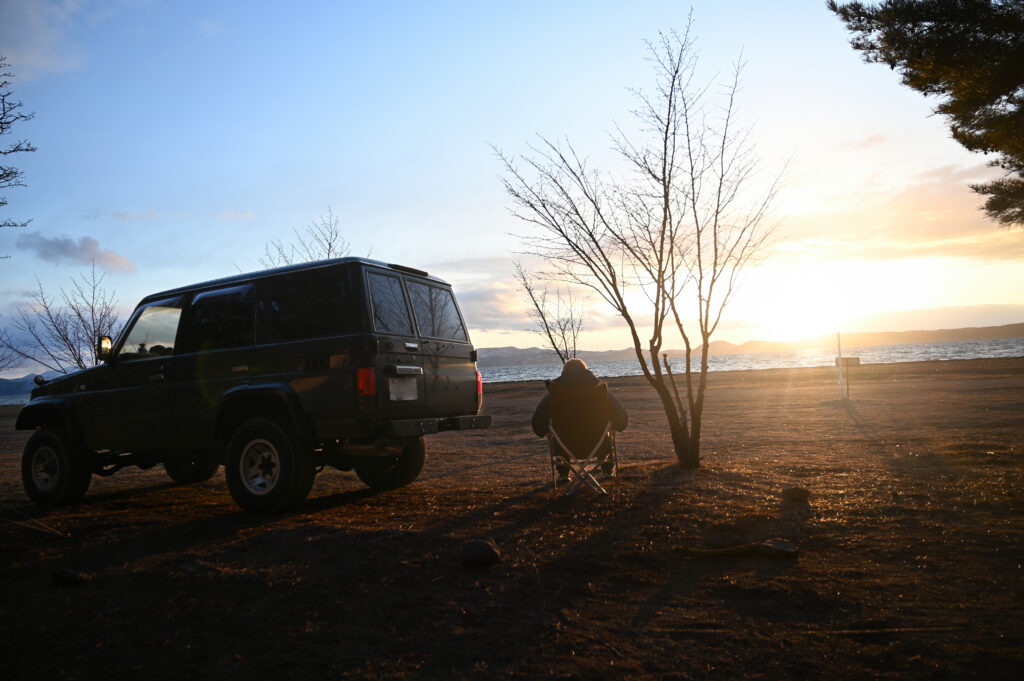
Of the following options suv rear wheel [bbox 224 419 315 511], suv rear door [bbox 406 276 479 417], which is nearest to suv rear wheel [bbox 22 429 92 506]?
suv rear wheel [bbox 224 419 315 511]

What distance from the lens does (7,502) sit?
8633 mm

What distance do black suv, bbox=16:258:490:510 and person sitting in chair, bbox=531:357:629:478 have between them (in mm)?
623

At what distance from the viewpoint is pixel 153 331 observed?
25.0ft

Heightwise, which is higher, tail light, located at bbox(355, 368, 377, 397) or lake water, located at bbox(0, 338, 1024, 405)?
tail light, located at bbox(355, 368, 377, 397)

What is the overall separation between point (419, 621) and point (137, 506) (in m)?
5.37

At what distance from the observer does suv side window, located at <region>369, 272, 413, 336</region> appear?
6469mm

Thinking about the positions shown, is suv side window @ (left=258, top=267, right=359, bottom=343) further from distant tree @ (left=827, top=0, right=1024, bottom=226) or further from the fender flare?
distant tree @ (left=827, top=0, right=1024, bottom=226)

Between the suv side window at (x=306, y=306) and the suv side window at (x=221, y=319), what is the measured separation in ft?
0.73

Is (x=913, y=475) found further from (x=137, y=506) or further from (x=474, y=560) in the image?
(x=137, y=506)

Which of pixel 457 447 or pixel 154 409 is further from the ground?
pixel 154 409

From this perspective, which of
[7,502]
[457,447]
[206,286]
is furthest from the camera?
[457,447]

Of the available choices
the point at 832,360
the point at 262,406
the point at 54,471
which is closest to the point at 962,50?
the point at 262,406

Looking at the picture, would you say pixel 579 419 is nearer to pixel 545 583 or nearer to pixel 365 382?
pixel 365 382

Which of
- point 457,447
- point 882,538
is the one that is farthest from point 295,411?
point 457,447
